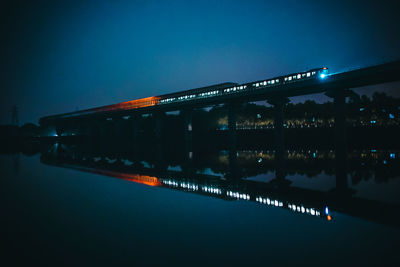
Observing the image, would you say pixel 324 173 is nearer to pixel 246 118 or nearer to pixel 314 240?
pixel 314 240

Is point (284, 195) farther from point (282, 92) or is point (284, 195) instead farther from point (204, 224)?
point (282, 92)

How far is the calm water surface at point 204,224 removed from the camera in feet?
17.5

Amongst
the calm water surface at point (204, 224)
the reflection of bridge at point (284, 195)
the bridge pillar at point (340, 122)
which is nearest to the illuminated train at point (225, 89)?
the bridge pillar at point (340, 122)

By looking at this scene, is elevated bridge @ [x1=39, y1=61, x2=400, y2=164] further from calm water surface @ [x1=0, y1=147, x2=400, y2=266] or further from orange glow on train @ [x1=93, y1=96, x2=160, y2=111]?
calm water surface @ [x1=0, y1=147, x2=400, y2=266]

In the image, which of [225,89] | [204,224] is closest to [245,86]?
[225,89]

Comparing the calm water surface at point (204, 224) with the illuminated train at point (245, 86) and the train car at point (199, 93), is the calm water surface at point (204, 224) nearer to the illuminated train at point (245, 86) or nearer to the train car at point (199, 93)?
the illuminated train at point (245, 86)

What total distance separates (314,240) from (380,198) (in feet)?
18.0

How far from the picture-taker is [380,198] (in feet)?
32.0

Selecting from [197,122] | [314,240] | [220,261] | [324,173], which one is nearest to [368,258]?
[314,240]

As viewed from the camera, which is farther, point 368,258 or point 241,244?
point 241,244

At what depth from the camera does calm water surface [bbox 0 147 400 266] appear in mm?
5336

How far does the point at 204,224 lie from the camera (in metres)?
7.39

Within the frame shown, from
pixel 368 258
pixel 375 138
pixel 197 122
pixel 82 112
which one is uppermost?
pixel 82 112

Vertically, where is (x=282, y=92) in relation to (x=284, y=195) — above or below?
above
